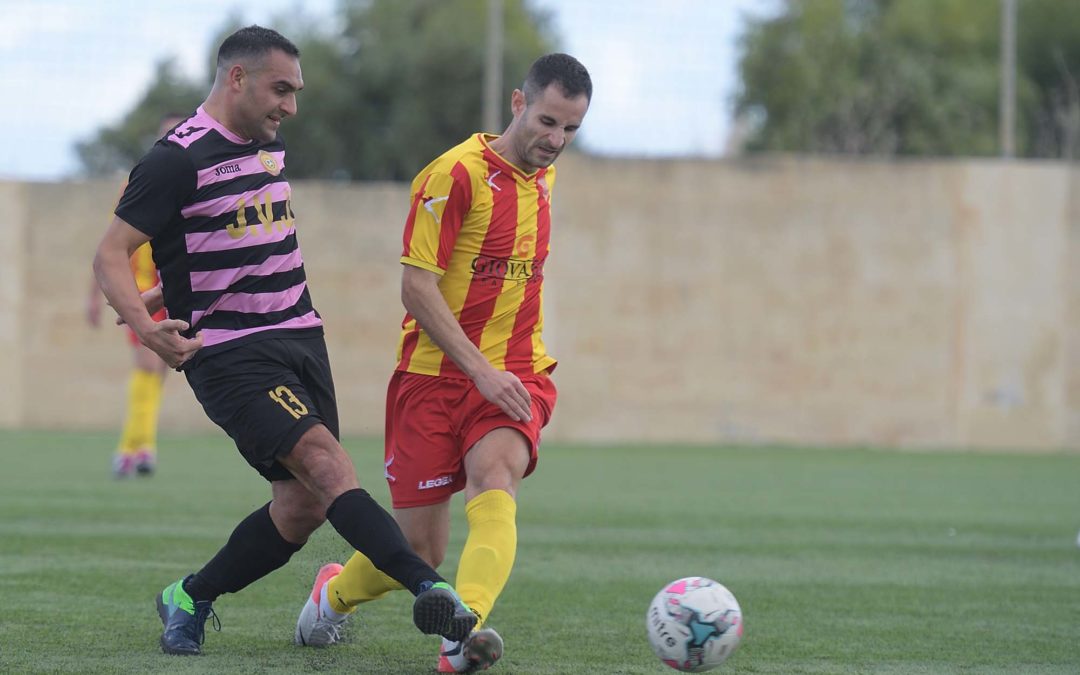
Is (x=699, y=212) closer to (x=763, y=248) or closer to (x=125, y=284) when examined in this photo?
(x=763, y=248)

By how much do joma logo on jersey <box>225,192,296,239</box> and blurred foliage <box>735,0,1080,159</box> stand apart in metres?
30.2

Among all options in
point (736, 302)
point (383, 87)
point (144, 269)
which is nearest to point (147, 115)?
point (383, 87)

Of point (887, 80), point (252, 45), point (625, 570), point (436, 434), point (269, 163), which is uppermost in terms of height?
point (887, 80)

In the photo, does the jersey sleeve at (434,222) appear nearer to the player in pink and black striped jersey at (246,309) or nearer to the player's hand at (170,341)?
the player in pink and black striped jersey at (246,309)

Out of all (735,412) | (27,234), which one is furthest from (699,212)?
(27,234)

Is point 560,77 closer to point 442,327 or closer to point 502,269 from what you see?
point 502,269

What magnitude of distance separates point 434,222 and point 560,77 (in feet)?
2.06

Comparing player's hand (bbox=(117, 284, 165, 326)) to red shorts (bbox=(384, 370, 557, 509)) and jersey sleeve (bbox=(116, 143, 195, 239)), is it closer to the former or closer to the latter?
jersey sleeve (bbox=(116, 143, 195, 239))

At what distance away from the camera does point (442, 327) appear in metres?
4.58

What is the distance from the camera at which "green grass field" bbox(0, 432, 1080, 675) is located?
486 centimetres

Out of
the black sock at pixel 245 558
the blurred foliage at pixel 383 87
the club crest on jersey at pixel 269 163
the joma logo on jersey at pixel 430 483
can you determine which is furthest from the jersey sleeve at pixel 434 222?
the blurred foliage at pixel 383 87

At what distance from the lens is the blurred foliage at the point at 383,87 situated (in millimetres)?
35750

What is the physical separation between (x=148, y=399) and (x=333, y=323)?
6.82 meters

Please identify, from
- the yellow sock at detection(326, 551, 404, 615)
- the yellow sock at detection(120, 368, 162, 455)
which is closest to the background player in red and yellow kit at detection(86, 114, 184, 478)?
the yellow sock at detection(120, 368, 162, 455)
